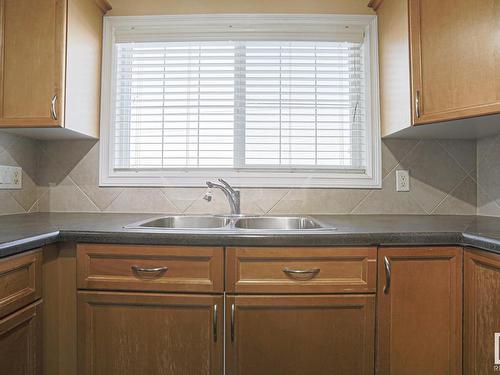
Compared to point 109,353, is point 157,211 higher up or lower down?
higher up

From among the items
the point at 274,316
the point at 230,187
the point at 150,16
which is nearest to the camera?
the point at 274,316

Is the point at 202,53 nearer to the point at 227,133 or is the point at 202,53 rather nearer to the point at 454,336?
the point at 227,133

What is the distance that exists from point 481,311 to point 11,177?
227cm

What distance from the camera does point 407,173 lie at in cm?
180

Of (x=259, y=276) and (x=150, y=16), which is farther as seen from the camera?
(x=150, y=16)

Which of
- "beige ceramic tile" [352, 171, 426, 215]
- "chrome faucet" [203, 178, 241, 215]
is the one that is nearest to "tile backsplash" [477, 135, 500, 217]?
"beige ceramic tile" [352, 171, 426, 215]

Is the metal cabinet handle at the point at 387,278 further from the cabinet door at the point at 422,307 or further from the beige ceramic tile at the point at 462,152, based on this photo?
the beige ceramic tile at the point at 462,152

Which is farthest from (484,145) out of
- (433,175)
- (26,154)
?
(26,154)

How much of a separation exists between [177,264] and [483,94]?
4.63 feet

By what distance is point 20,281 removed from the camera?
1007mm

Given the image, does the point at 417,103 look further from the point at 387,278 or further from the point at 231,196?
the point at 231,196

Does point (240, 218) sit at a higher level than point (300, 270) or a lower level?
higher

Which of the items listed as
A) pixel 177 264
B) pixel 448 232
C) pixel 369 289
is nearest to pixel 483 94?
pixel 448 232

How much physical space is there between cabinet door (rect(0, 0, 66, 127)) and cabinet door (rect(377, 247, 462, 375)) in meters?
1.65
